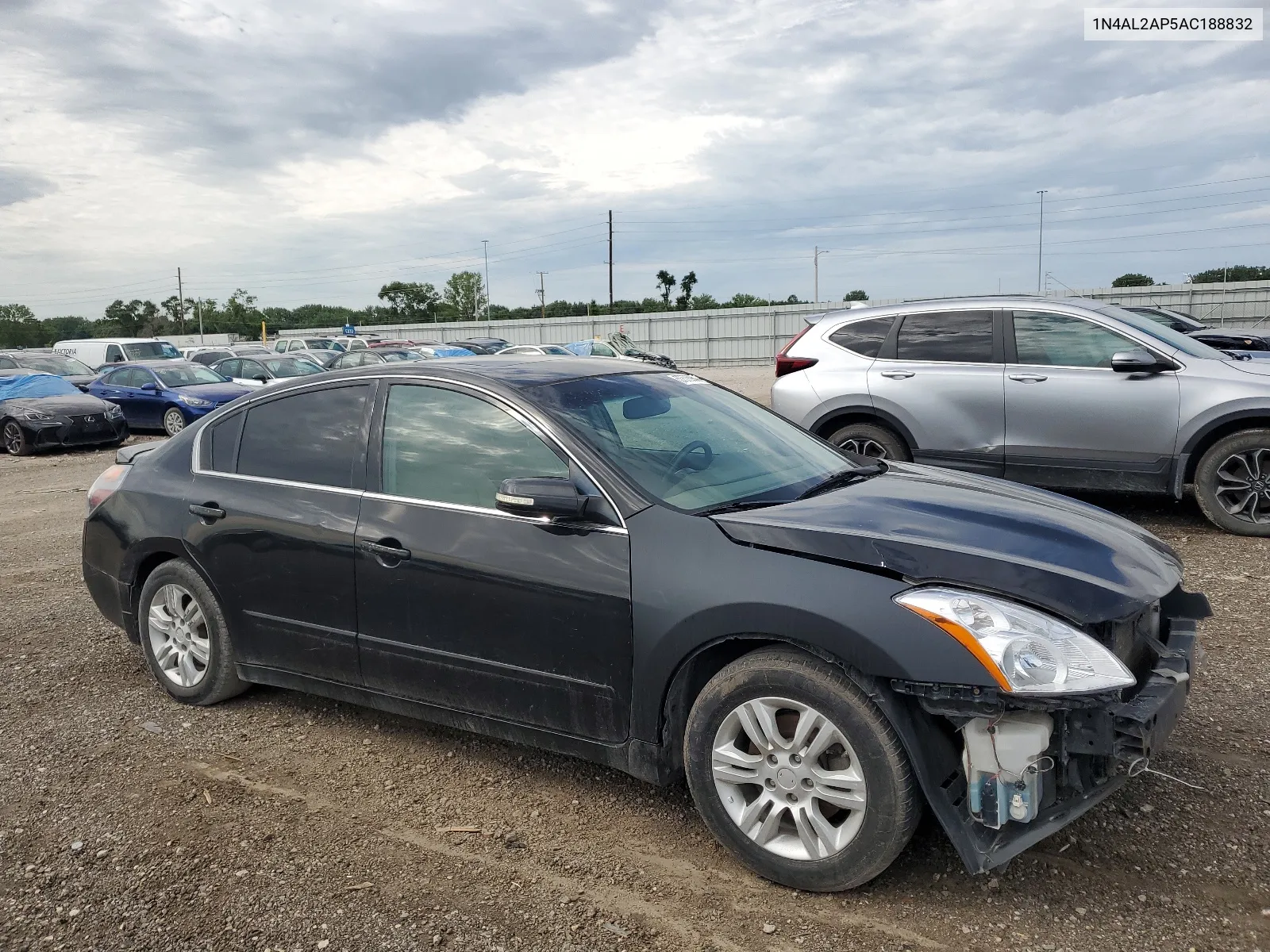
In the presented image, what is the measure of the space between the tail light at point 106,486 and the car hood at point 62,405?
12.6m

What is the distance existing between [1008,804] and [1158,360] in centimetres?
554

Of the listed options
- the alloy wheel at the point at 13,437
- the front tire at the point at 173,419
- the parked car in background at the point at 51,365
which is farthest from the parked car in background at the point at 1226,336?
the parked car in background at the point at 51,365

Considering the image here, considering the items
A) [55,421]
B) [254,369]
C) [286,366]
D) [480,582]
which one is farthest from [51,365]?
[480,582]

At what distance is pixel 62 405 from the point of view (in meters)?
15.7

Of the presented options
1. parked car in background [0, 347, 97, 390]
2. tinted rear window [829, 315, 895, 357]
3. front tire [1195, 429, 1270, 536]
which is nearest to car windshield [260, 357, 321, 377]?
parked car in background [0, 347, 97, 390]

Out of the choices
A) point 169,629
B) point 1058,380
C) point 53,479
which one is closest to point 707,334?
point 53,479

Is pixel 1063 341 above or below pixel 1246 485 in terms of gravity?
above

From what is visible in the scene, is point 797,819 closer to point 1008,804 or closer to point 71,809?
point 1008,804

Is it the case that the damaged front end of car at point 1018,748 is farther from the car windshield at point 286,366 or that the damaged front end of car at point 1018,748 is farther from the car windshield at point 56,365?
the car windshield at point 56,365

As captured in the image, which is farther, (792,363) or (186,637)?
(792,363)

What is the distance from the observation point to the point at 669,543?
3.06 metres

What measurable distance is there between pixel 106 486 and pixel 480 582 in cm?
249

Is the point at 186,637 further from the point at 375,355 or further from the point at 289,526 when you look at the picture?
the point at 375,355

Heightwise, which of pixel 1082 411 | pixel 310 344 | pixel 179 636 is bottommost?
pixel 179 636
